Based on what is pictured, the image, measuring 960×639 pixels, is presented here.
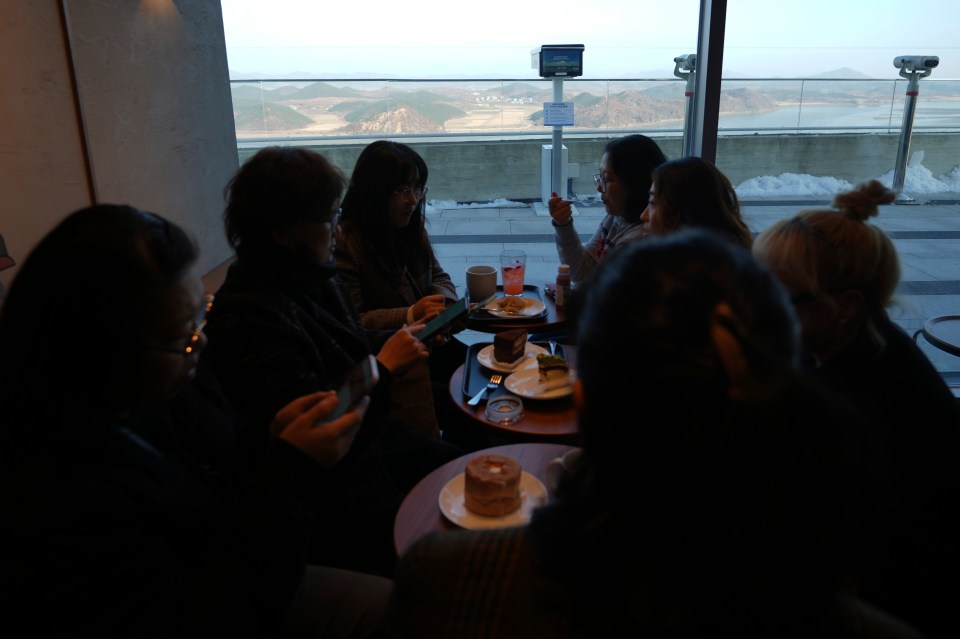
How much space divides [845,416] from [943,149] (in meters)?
4.15

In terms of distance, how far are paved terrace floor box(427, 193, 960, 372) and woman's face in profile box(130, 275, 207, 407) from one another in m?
2.14

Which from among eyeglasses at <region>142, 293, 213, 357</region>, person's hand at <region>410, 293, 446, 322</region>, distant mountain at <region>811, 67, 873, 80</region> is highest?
distant mountain at <region>811, 67, 873, 80</region>

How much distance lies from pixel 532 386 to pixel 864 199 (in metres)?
1.06

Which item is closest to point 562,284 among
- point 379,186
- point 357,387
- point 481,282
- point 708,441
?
point 481,282

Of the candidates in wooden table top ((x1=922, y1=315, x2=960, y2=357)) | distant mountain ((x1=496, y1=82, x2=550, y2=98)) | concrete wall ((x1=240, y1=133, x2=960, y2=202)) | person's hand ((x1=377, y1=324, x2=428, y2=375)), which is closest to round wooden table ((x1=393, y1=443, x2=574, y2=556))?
person's hand ((x1=377, y1=324, x2=428, y2=375))

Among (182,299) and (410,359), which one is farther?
(410,359)

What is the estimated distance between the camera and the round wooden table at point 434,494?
1.40 metres

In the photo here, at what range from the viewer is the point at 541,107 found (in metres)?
3.96

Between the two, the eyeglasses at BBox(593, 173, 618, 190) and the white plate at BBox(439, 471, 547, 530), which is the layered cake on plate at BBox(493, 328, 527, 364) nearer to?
the white plate at BBox(439, 471, 547, 530)

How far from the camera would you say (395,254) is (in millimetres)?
2695

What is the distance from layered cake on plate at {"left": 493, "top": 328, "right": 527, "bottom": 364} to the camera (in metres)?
2.21

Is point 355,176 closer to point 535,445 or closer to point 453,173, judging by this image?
point 535,445

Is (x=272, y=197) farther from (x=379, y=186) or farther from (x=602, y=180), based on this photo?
(x=602, y=180)

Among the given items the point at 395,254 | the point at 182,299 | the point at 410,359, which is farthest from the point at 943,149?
the point at 182,299
